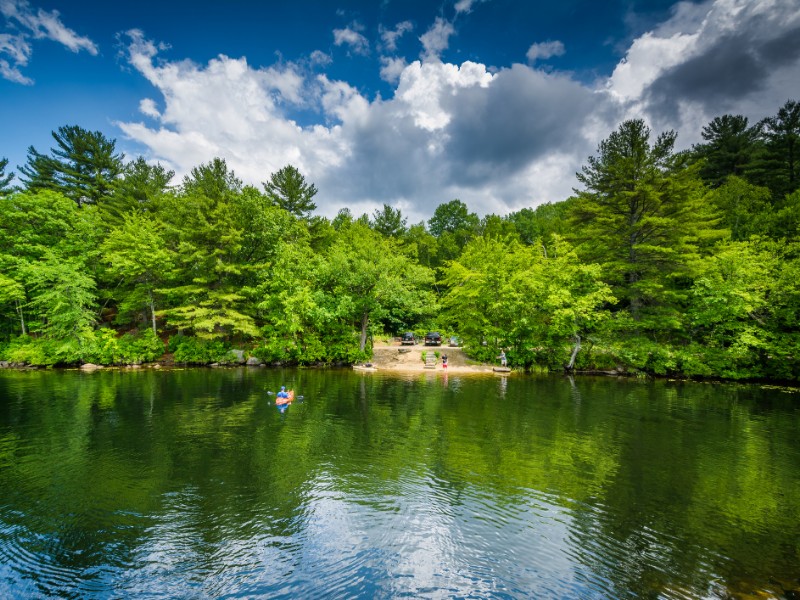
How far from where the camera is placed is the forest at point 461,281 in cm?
2834

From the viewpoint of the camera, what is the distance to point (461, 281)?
4144 centimetres

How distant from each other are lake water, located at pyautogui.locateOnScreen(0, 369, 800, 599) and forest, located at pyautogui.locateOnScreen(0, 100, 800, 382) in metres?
12.6

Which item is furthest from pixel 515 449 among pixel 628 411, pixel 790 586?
pixel 628 411

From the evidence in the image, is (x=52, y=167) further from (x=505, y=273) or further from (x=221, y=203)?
(x=505, y=273)

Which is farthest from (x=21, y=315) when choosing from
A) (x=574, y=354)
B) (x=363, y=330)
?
(x=574, y=354)

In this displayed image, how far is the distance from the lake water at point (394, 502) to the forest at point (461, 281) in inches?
496

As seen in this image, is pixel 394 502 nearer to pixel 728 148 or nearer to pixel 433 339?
pixel 433 339

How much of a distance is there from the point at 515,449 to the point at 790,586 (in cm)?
707

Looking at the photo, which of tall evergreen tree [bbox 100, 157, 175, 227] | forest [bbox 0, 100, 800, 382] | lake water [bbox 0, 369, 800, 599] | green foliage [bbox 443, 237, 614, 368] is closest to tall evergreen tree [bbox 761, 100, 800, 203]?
forest [bbox 0, 100, 800, 382]

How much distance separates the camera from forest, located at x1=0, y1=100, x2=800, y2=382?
2834 centimetres

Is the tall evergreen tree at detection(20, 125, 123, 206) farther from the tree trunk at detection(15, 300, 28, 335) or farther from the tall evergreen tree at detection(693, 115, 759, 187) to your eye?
the tall evergreen tree at detection(693, 115, 759, 187)

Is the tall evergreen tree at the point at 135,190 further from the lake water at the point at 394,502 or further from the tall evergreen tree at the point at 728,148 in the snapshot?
the tall evergreen tree at the point at 728,148

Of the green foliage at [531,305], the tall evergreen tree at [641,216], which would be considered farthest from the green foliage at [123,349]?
the tall evergreen tree at [641,216]

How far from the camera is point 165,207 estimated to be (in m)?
40.2
